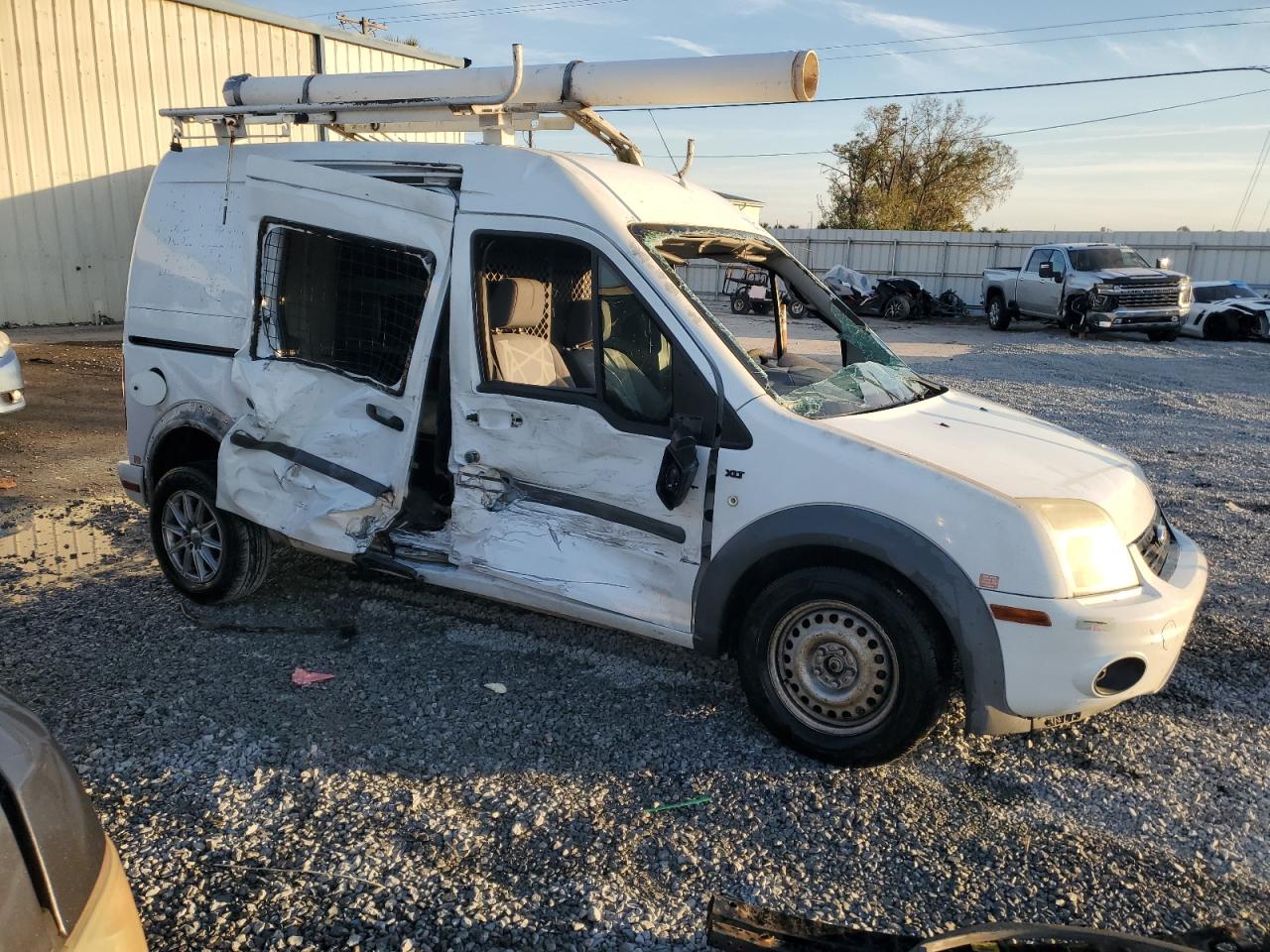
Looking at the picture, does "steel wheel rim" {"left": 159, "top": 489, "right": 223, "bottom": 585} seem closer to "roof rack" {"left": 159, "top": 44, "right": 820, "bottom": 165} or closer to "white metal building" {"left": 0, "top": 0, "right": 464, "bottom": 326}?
"roof rack" {"left": 159, "top": 44, "right": 820, "bottom": 165}

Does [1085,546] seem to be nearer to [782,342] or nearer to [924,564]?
[924,564]

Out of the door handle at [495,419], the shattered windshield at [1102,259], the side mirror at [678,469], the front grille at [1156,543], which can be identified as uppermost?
the shattered windshield at [1102,259]

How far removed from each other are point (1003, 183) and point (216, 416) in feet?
149

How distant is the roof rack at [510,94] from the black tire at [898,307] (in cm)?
2316

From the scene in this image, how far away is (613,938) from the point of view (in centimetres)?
269

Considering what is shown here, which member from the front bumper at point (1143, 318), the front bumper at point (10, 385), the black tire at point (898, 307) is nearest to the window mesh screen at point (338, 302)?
the front bumper at point (10, 385)

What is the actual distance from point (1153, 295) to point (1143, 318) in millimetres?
522

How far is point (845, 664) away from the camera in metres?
3.52

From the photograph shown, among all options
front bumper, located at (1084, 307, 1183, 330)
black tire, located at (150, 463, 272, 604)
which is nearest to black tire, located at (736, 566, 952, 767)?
black tire, located at (150, 463, 272, 604)

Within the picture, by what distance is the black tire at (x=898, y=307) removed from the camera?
1055 inches

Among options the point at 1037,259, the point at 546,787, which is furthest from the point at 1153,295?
the point at 546,787

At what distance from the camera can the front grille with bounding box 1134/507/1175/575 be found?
362cm

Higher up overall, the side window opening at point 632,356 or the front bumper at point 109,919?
the side window opening at point 632,356

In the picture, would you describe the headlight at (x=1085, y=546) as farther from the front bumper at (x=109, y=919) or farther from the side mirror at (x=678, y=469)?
the front bumper at (x=109, y=919)
